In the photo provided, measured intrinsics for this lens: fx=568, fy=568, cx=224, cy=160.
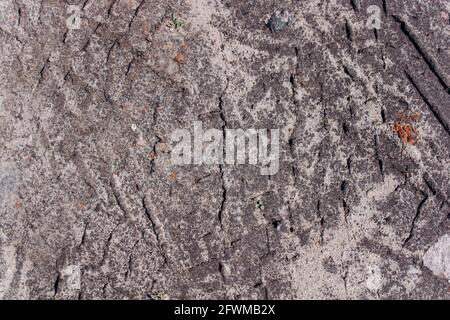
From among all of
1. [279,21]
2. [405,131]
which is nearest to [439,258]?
[405,131]

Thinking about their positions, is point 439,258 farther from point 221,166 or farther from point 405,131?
point 221,166

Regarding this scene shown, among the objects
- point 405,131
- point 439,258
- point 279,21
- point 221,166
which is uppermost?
point 279,21

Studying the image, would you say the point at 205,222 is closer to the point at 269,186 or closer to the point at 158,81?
the point at 269,186

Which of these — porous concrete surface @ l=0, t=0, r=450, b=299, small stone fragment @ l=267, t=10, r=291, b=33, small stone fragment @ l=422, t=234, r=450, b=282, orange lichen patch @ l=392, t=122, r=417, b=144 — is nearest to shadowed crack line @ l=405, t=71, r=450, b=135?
porous concrete surface @ l=0, t=0, r=450, b=299

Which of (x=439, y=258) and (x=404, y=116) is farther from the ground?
(x=404, y=116)

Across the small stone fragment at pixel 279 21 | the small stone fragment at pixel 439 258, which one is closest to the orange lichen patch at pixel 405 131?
the small stone fragment at pixel 439 258
